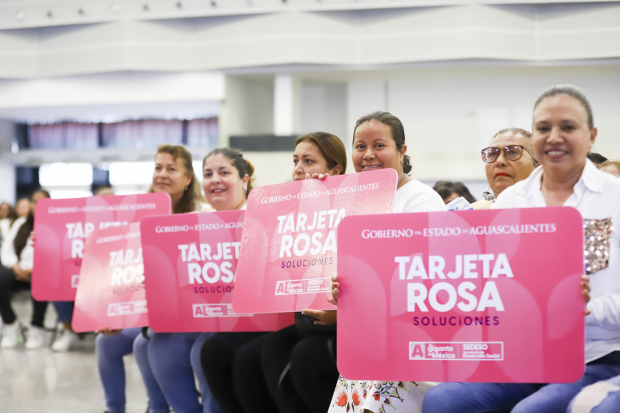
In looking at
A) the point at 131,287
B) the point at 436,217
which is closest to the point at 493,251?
the point at 436,217

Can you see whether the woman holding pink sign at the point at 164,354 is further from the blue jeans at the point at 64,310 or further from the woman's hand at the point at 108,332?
the blue jeans at the point at 64,310

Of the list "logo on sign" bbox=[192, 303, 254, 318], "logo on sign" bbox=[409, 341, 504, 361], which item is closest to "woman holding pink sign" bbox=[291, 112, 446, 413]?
"logo on sign" bbox=[409, 341, 504, 361]

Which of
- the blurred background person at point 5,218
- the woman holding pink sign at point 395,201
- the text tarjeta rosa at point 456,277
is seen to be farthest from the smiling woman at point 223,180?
the blurred background person at point 5,218

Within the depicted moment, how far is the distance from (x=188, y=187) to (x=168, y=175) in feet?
0.57

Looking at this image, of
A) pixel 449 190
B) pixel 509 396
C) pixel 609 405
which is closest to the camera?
pixel 609 405

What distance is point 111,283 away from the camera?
2822mm

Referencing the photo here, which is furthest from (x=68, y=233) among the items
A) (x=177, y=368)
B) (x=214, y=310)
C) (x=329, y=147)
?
(x=329, y=147)

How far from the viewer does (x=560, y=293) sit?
1.51 m

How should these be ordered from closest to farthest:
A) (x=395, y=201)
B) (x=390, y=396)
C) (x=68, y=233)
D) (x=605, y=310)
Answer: (x=605, y=310)
(x=390, y=396)
(x=395, y=201)
(x=68, y=233)

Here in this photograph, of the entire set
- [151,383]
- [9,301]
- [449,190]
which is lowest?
[9,301]

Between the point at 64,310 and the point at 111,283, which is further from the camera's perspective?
the point at 64,310

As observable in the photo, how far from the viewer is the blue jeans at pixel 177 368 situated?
2.65 m

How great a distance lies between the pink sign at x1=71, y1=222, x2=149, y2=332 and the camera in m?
2.75

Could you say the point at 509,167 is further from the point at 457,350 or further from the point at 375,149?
the point at 457,350
